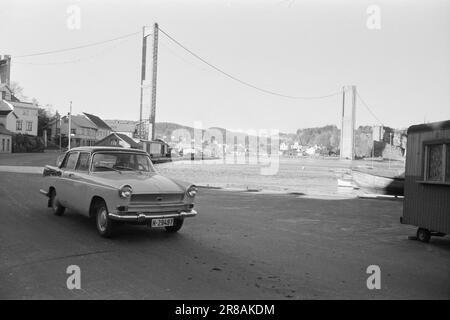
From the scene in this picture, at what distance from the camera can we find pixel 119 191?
24.5 feet

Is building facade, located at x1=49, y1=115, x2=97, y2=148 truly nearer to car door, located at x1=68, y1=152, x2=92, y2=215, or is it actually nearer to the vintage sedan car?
the vintage sedan car

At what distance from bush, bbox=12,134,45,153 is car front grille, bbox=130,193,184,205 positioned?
62581mm

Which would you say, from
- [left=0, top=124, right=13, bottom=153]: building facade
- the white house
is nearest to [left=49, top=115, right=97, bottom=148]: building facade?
the white house

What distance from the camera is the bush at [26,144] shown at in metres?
63.8

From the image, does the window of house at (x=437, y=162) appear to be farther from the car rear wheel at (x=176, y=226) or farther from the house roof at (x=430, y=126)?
the car rear wheel at (x=176, y=226)

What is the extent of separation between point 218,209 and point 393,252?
6.31 metres

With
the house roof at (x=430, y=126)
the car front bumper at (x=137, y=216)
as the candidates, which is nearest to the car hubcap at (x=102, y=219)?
the car front bumper at (x=137, y=216)

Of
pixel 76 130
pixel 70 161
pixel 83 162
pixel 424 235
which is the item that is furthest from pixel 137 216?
pixel 76 130

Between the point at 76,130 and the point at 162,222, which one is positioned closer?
the point at 162,222

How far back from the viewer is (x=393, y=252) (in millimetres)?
7824

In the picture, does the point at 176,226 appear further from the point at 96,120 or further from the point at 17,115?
the point at 96,120

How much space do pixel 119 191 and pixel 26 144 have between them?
65715 mm
